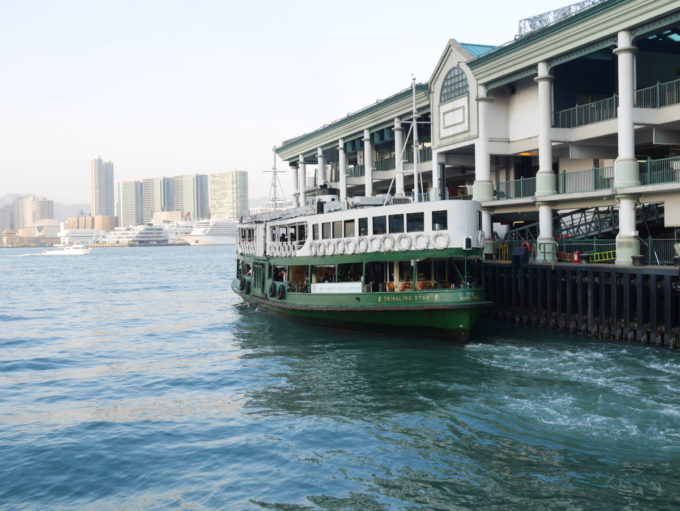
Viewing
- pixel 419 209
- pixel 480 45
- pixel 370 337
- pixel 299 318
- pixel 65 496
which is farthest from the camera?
pixel 480 45

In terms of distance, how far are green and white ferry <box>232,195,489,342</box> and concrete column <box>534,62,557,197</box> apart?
22.7 feet

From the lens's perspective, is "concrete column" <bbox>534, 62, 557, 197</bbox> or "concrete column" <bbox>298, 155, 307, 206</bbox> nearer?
"concrete column" <bbox>534, 62, 557, 197</bbox>

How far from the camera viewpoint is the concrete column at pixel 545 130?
33.0 metres

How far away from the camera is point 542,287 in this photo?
30.5 metres

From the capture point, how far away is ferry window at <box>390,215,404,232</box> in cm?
2788

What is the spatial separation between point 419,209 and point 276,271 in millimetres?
12256

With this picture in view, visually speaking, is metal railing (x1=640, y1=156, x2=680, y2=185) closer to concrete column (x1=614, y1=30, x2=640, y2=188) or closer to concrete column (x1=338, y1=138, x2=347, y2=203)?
concrete column (x1=614, y1=30, x2=640, y2=188)

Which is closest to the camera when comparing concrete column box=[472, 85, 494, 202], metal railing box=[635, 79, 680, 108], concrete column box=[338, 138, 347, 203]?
metal railing box=[635, 79, 680, 108]

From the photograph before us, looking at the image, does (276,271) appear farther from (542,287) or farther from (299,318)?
(542,287)

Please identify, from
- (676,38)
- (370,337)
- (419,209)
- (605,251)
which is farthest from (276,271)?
(676,38)

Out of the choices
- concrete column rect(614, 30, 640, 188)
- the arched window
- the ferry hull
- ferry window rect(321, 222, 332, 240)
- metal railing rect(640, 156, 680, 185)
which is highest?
the arched window

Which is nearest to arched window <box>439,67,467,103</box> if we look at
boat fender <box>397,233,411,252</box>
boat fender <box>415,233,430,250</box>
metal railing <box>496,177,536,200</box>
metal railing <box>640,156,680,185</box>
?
metal railing <box>496,177,536,200</box>

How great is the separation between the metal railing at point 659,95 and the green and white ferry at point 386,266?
32.8ft

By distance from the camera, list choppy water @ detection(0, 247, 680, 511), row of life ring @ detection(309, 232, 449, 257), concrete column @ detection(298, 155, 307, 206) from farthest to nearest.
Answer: concrete column @ detection(298, 155, 307, 206), row of life ring @ detection(309, 232, 449, 257), choppy water @ detection(0, 247, 680, 511)
